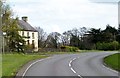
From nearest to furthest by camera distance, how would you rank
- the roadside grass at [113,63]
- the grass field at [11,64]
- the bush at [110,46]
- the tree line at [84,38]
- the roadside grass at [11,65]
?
the roadside grass at [11,65]
the grass field at [11,64]
the roadside grass at [113,63]
the bush at [110,46]
the tree line at [84,38]

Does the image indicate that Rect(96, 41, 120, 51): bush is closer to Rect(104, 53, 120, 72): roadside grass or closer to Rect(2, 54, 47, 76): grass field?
Rect(104, 53, 120, 72): roadside grass

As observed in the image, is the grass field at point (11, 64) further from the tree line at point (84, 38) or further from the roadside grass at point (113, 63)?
the tree line at point (84, 38)

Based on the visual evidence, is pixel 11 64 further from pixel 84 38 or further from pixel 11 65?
pixel 84 38

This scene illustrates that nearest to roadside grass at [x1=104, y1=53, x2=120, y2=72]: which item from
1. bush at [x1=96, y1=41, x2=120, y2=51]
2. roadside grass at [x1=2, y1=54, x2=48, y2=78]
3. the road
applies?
the road

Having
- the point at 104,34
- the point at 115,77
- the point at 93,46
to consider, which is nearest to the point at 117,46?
the point at 93,46

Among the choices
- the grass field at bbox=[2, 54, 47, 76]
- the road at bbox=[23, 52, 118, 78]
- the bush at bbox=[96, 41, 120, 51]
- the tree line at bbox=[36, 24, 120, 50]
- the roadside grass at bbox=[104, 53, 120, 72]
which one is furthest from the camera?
the tree line at bbox=[36, 24, 120, 50]

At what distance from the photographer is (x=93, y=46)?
330 feet

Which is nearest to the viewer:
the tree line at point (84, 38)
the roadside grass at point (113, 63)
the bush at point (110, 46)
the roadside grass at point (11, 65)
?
the roadside grass at point (11, 65)

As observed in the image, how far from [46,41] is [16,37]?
5153 centimetres

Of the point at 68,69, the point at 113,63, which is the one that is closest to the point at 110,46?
the point at 113,63

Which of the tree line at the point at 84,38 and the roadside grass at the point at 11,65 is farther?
the tree line at the point at 84,38

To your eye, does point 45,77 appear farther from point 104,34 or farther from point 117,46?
point 104,34

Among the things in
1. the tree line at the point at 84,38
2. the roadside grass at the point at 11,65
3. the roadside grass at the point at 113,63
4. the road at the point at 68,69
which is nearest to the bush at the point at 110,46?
the tree line at the point at 84,38

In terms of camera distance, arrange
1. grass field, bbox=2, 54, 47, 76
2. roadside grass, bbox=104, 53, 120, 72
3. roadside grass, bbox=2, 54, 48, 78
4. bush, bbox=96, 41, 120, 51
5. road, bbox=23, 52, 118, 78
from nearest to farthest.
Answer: road, bbox=23, 52, 118, 78, roadside grass, bbox=2, 54, 48, 78, grass field, bbox=2, 54, 47, 76, roadside grass, bbox=104, 53, 120, 72, bush, bbox=96, 41, 120, 51
